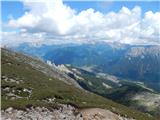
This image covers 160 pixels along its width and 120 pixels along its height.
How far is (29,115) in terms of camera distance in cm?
7219

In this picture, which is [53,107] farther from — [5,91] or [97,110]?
[5,91]

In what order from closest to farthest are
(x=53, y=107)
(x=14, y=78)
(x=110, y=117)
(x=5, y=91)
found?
(x=53, y=107)
(x=110, y=117)
(x=5, y=91)
(x=14, y=78)

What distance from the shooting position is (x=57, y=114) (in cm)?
7850

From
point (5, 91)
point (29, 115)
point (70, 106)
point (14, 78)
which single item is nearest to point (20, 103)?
point (29, 115)

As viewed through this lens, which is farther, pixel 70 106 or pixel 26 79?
pixel 26 79

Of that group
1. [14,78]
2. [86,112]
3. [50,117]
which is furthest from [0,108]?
[14,78]

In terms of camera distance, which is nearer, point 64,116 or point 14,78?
point 64,116

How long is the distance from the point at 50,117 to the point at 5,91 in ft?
143

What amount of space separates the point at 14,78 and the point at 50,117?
6950cm

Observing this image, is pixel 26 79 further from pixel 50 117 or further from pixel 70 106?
pixel 50 117

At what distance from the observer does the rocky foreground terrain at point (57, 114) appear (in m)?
70.1

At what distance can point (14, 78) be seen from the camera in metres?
142

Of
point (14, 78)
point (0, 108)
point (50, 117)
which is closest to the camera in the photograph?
point (0, 108)

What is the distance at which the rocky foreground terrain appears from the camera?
70081 millimetres
